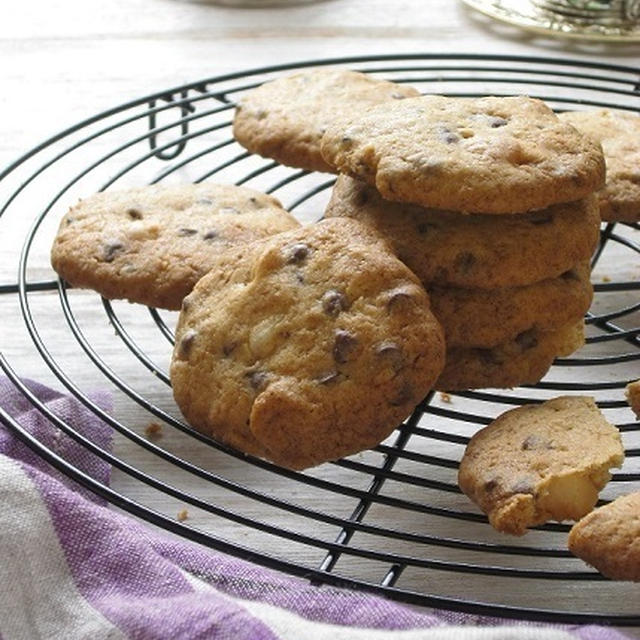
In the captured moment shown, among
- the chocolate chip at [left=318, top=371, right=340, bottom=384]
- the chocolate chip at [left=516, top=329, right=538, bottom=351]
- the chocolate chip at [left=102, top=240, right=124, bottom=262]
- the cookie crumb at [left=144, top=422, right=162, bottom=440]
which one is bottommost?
the cookie crumb at [left=144, top=422, right=162, bottom=440]

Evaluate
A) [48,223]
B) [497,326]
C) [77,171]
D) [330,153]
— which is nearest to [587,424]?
[497,326]

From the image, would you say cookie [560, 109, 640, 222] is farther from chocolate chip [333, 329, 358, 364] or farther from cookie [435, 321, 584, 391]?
chocolate chip [333, 329, 358, 364]

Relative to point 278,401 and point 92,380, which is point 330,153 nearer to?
point 278,401

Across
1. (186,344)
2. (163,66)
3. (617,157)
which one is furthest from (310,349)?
(163,66)

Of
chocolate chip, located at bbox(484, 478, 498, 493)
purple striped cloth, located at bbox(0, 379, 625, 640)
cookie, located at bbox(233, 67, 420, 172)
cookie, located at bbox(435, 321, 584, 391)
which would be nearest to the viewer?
purple striped cloth, located at bbox(0, 379, 625, 640)

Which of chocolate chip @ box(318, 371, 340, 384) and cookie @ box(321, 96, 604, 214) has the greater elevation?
cookie @ box(321, 96, 604, 214)

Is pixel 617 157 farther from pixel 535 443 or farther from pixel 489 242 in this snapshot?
pixel 535 443

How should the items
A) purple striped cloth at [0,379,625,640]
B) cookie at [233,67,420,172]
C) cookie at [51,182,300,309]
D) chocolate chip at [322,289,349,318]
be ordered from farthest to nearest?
cookie at [233,67,420,172]
cookie at [51,182,300,309]
chocolate chip at [322,289,349,318]
purple striped cloth at [0,379,625,640]

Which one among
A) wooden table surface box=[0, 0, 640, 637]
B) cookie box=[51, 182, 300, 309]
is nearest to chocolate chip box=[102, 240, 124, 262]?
cookie box=[51, 182, 300, 309]
